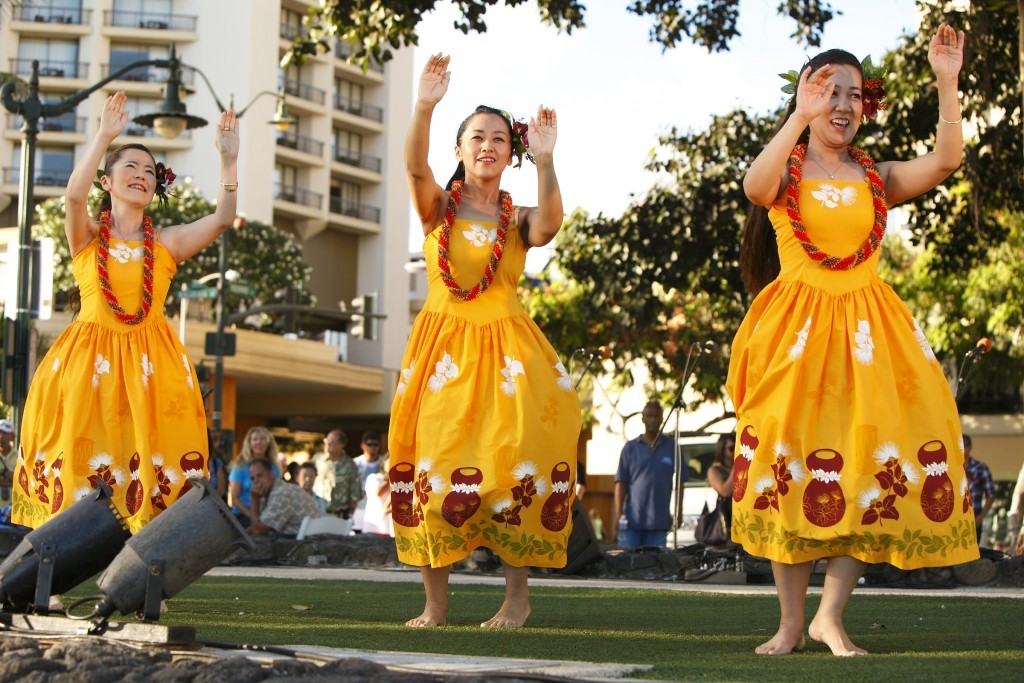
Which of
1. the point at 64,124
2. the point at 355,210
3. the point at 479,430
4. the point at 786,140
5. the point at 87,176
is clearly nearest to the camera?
the point at 786,140

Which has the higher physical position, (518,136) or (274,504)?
(518,136)

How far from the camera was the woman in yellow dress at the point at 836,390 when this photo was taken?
15.5ft

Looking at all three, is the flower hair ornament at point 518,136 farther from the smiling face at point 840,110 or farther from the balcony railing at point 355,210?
the balcony railing at point 355,210

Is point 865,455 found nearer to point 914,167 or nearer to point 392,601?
point 914,167

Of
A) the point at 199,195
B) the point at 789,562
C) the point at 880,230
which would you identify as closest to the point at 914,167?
the point at 880,230

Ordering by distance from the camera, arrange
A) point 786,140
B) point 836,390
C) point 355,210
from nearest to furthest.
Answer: point 836,390
point 786,140
point 355,210

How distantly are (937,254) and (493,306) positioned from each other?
10878 millimetres

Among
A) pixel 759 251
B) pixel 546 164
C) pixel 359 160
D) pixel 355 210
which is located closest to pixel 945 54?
pixel 759 251

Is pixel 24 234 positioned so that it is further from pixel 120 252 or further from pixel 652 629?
pixel 652 629

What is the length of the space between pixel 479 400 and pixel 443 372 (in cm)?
18

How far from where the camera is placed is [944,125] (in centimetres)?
502

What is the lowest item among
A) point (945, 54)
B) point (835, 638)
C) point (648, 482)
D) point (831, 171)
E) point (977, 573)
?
point (977, 573)

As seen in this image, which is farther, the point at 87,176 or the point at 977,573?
the point at 977,573

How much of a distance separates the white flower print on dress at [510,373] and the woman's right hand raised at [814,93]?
1.48 metres
